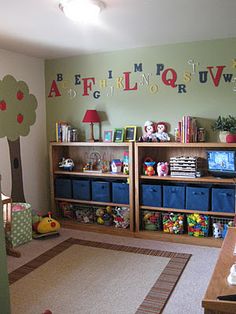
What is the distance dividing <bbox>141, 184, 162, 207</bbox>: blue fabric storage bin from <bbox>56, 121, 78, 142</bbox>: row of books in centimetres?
118

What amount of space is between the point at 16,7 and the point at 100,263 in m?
2.41

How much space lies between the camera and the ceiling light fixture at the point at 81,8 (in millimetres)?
2422

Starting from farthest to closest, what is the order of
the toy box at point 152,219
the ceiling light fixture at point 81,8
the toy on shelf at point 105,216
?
the toy on shelf at point 105,216, the toy box at point 152,219, the ceiling light fixture at point 81,8

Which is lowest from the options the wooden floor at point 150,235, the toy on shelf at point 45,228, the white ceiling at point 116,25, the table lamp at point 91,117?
the wooden floor at point 150,235

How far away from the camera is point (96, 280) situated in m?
2.92

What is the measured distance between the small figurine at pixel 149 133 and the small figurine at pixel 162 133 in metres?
0.05

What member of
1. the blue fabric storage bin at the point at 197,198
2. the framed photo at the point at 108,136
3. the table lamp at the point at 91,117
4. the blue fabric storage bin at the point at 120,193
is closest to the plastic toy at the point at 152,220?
the blue fabric storage bin at the point at 120,193

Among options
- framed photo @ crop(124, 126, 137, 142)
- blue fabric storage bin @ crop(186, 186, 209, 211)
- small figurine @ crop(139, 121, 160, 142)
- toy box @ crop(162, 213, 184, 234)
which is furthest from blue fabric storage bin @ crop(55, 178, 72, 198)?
blue fabric storage bin @ crop(186, 186, 209, 211)

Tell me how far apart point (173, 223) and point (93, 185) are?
1.12 metres

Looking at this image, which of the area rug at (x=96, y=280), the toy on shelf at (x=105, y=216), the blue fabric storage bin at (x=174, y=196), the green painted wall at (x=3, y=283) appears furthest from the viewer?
the toy on shelf at (x=105, y=216)

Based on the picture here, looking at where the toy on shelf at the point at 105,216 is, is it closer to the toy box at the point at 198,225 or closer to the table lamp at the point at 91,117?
the toy box at the point at 198,225

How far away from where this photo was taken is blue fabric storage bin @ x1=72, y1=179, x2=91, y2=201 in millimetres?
4258

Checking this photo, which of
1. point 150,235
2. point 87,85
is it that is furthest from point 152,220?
point 87,85

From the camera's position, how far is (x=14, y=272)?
311 cm
